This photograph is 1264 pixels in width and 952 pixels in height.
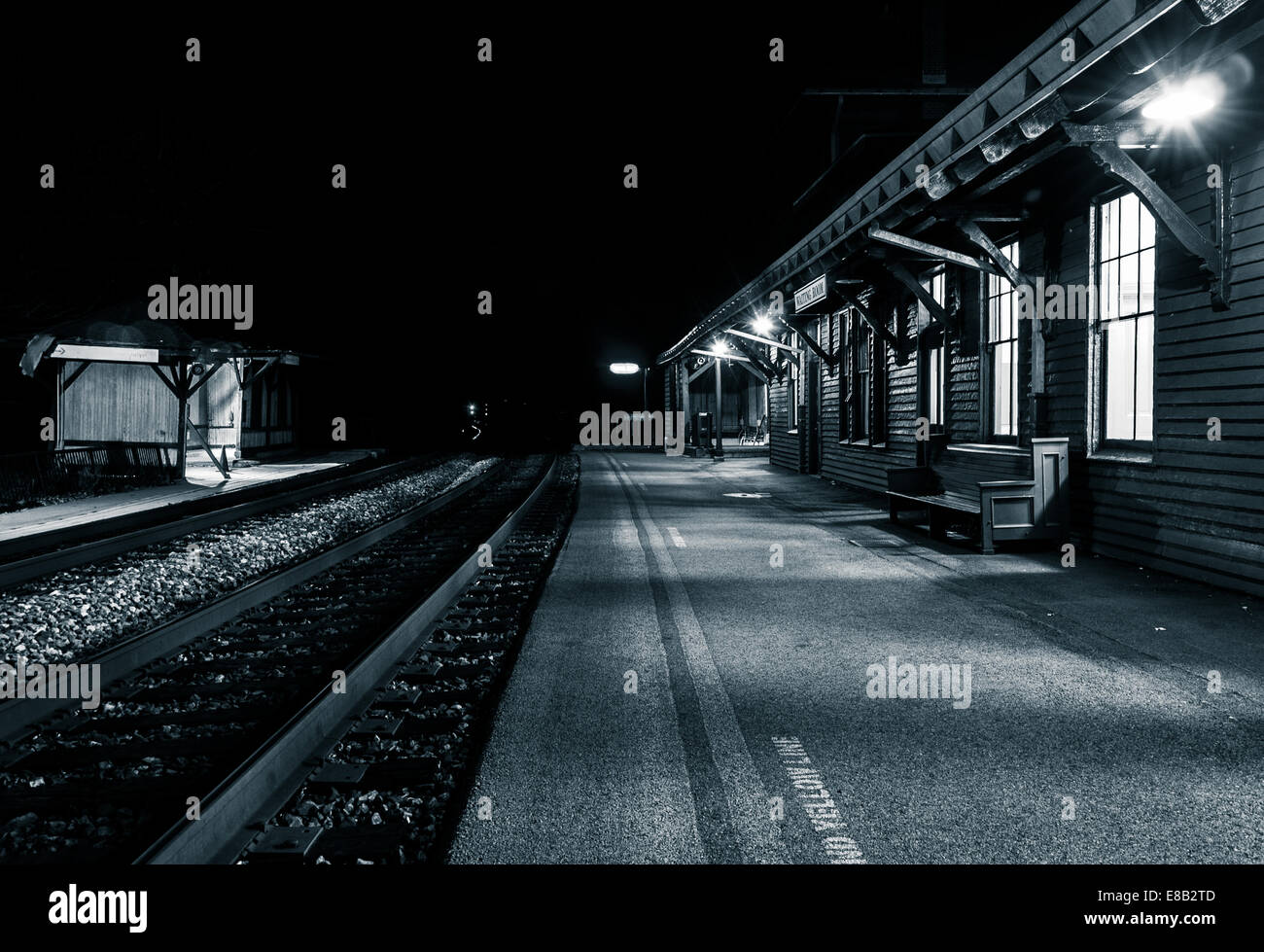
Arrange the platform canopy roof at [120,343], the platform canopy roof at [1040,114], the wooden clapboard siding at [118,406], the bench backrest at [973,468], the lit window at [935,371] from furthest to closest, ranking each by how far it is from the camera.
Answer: the wooden clapboard siding at [118,406] → the platform canopy roof at [120,343] → the lit window at [935,371] → the bench backrest at [973,468] → the platform canopy roof at [1040,114]

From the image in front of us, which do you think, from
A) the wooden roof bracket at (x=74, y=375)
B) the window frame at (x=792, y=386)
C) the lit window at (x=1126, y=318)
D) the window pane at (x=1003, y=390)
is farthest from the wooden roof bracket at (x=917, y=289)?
the wooden roof bracket at (x=74, y=375)

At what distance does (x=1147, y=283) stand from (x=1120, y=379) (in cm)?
105

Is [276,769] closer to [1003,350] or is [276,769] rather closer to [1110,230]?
[1110,230]

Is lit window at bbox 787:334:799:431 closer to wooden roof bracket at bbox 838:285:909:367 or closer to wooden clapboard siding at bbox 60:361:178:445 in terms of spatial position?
wooden roof bracket at bbox 838:285:909:367

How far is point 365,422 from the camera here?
49.3 m

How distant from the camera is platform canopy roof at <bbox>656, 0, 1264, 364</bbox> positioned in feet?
20.4

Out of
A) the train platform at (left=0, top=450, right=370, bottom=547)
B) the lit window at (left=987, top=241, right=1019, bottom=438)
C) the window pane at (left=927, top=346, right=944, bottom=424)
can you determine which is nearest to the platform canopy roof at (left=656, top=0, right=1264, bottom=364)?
the lit window at (left=987, top=241, right=1019, bottom=438)

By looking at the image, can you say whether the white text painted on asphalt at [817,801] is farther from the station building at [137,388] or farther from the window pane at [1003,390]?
the station building at [137,388]

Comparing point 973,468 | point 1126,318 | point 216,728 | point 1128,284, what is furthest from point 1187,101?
point 216,728

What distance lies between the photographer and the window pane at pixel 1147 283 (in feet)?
30.8

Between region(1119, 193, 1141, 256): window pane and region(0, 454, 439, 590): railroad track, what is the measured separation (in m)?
11.2

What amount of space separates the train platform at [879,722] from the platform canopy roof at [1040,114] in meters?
3.73

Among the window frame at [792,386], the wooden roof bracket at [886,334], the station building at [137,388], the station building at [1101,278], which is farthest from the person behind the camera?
the window frame at [792,386]
